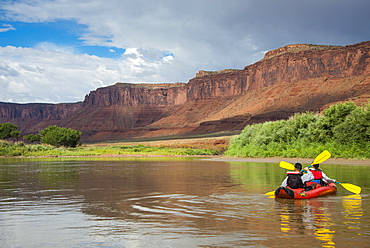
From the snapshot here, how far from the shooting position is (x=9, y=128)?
100375 mm

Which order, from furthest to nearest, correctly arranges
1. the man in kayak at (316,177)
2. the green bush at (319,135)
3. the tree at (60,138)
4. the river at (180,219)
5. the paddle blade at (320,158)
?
the tree at (60,138) → the green bush at (319,135) → the paddle blade at (320,158) → the man in kayak at (316,177) → the river at (180,219)

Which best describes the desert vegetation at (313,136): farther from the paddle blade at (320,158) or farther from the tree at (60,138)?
the tree at (60,138)

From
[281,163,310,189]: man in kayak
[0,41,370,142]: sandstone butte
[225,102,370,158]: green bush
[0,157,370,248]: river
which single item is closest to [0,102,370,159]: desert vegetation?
[225,102,370,158]: green bush

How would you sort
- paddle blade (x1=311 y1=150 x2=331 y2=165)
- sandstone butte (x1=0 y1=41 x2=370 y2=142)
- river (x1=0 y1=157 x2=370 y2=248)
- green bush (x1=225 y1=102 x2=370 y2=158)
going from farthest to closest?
sandstone butte (x1=0 y1=41 x2=370 y2=142) < green bush (x1=225 y1=102 x2=370 y2=158) < paddle blade (x1=311 y1=150 x2=331 y2=165) < river (x1=0 y1=157 x2=370 y2=248)

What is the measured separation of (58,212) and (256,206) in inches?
236

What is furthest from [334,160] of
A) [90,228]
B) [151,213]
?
[90,228]

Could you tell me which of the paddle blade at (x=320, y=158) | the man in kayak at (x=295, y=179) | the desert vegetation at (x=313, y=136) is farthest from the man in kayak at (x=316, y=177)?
the desert vegetation at (x=313, y=136)

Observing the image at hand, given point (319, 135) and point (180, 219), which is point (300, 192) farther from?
point (319, 135)

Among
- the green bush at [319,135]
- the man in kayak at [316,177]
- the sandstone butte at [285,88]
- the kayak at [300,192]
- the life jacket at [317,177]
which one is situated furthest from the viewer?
the sandstone butte at [285,88]

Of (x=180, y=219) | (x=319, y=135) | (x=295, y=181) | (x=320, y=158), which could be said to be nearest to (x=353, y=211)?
(x=295, y=181)

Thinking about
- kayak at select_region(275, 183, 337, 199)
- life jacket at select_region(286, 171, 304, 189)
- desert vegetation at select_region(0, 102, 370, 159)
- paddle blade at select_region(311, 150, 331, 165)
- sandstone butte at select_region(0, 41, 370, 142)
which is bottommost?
kayak at select_region(275, 183, 337, 199)

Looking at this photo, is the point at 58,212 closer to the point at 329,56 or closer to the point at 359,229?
the point at 359,229

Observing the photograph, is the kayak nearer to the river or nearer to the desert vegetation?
the river

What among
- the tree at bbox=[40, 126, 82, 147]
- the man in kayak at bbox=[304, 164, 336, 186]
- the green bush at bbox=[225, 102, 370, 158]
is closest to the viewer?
the man in kayak at bbox=[304, 164, 336, 186]
